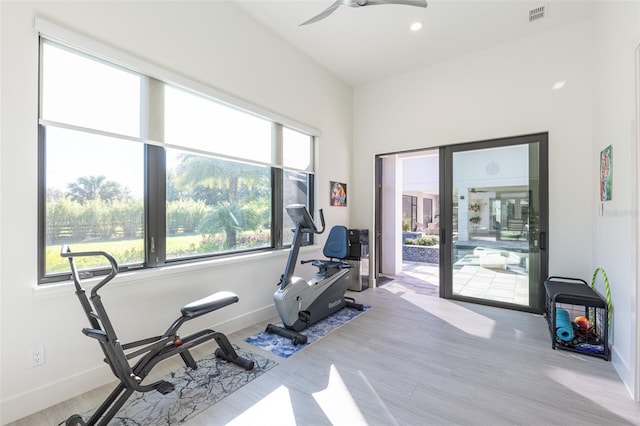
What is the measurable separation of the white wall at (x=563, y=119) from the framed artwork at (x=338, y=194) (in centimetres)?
33

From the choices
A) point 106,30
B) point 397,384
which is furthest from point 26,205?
point 397,384

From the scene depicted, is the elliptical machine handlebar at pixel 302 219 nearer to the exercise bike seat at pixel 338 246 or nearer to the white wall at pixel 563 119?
the exercise bike seat at pixel 338 246

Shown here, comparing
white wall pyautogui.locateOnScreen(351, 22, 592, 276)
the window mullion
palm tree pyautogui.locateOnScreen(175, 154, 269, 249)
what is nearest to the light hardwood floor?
the window mullion

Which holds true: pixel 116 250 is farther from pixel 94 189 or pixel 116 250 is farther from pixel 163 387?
pixel 163 387

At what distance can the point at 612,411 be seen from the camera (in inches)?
77.4

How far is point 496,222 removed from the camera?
167 inches

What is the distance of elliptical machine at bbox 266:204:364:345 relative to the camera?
3088 mm

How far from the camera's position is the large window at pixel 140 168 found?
216 centimetres

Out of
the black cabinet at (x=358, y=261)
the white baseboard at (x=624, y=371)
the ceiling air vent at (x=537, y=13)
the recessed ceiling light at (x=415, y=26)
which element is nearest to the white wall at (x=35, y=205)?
the black cabinet at (x=358, y=261)

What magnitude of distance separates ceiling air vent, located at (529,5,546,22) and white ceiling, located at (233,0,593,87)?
46 millimetres

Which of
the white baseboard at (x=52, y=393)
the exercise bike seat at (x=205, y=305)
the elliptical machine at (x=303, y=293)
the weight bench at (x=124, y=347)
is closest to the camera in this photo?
the weight bench at (x=124, y=347)

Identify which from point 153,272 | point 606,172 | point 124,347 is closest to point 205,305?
point 124,347

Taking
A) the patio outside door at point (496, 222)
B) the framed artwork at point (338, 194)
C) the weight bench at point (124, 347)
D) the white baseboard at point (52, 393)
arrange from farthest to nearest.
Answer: the framed artwork at point (338, 194) < the patio outside door at point (496, 222) < the white baseboard at point (52, 393) < the weight bench at point (124, 347)

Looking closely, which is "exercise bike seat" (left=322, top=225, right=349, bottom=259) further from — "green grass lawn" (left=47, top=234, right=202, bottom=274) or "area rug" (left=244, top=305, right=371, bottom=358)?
"green grass lawn" (left=47, top=234, right=202, bottom=274)
